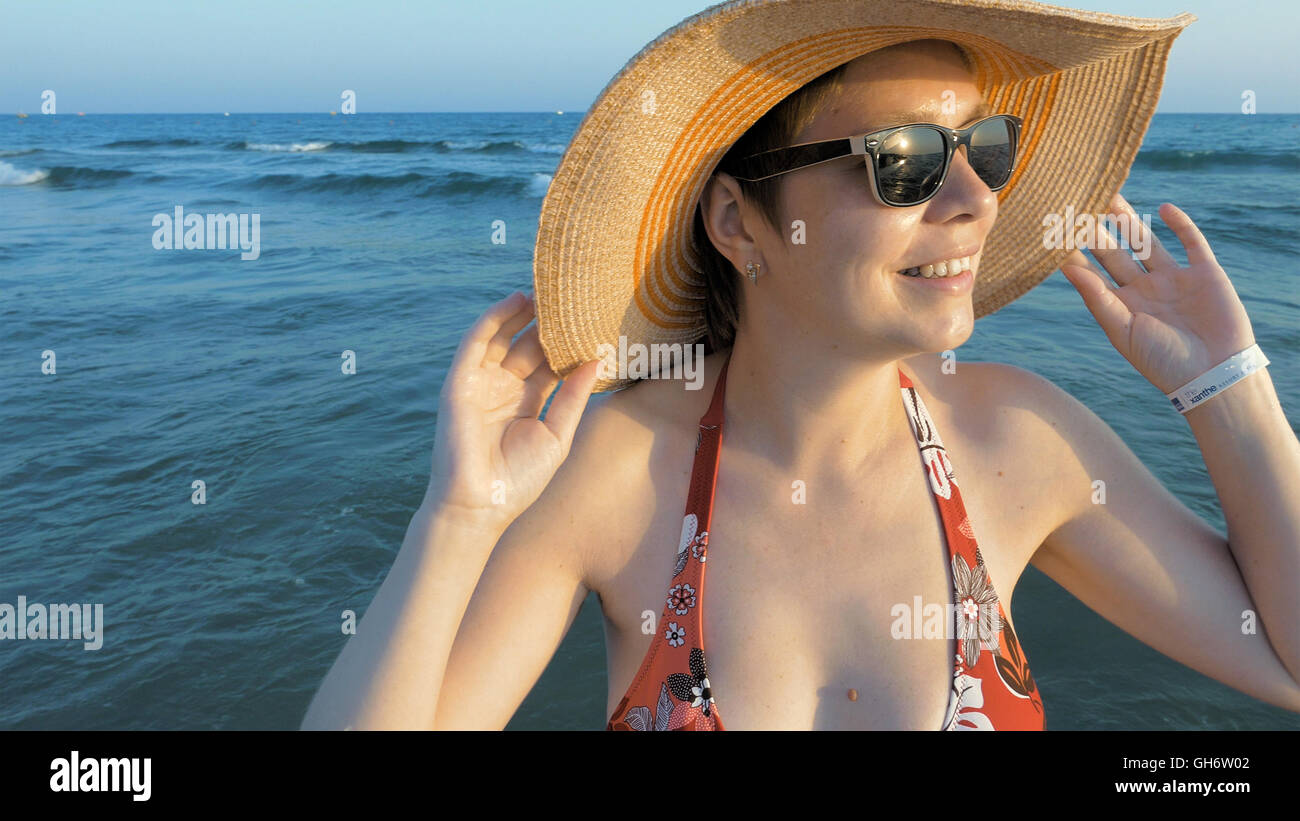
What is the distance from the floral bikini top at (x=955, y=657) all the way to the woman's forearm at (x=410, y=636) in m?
0.41

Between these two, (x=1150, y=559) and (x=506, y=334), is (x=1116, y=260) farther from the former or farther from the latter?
(x=506, y=334)

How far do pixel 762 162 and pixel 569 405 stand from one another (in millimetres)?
621

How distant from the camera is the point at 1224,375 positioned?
5.86ft

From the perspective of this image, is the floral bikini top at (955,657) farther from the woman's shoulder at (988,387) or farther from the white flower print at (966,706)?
the woman's shoulder at (988,387)

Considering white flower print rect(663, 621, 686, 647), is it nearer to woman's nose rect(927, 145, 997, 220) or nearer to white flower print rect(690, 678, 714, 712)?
white flower print rect(690, 678, 714, 712)

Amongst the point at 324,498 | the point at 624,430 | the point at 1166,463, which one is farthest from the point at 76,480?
the point at 1166,463

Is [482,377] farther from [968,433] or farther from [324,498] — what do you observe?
[324,498]

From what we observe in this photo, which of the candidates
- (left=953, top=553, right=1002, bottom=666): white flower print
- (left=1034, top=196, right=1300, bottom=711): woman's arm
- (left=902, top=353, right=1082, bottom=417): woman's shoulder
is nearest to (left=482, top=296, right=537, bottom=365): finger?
(left=902, top=353, right=1082, bottom=417): woman's shoulder

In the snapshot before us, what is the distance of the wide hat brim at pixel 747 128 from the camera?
1526 millimetres

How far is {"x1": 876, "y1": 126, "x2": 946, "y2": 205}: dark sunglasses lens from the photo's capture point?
5.33 feet

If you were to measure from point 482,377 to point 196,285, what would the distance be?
8.56 m

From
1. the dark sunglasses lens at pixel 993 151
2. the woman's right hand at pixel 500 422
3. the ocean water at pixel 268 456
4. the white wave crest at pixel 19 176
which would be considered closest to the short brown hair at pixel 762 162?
the dark sunglasses lens at pixel 993 151

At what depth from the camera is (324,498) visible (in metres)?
4.80

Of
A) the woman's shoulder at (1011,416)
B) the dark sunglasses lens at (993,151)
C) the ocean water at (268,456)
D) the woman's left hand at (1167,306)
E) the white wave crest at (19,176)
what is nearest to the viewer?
the dark sunglasses lens at (993,151)
